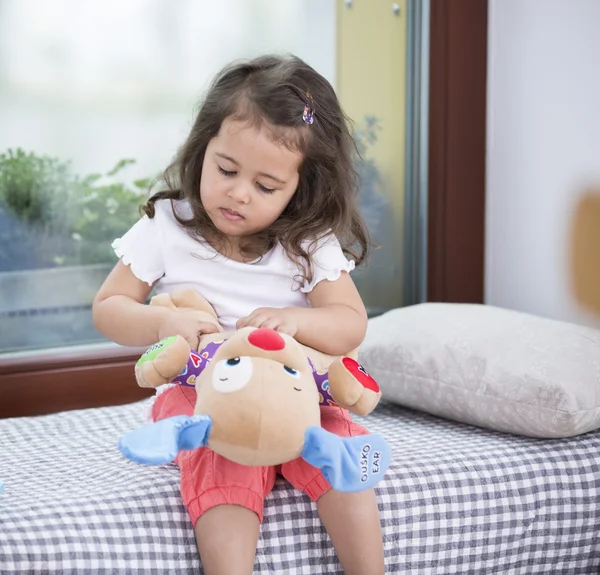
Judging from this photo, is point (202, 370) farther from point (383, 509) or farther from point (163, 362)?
point (383, 509)

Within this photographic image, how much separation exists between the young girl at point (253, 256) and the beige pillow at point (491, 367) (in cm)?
26

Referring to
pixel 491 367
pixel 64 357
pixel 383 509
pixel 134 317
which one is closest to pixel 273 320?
pixel 134 317

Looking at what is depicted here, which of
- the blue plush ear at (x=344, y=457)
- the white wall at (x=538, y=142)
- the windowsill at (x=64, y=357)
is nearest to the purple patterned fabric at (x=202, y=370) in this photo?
the blue plush ear at (x=344, y=457)

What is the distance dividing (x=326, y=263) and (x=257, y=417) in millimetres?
413

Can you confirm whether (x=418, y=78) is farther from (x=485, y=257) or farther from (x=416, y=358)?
(x=416, y=358)

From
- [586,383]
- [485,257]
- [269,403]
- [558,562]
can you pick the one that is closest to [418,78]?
[485,257]

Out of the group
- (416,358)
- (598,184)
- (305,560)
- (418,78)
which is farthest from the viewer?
(418,78)

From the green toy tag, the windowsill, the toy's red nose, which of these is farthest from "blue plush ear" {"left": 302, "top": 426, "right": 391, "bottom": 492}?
the windowsill

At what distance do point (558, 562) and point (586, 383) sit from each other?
0.28m

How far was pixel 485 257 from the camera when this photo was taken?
227 cm

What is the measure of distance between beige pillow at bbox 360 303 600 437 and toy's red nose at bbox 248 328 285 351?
0.52 metres

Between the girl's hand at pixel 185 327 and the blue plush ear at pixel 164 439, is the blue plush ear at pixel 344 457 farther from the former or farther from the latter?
the girl's hand at pixel 185 327

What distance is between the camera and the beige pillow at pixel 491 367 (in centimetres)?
144

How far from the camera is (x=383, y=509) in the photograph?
1309 millimetres
